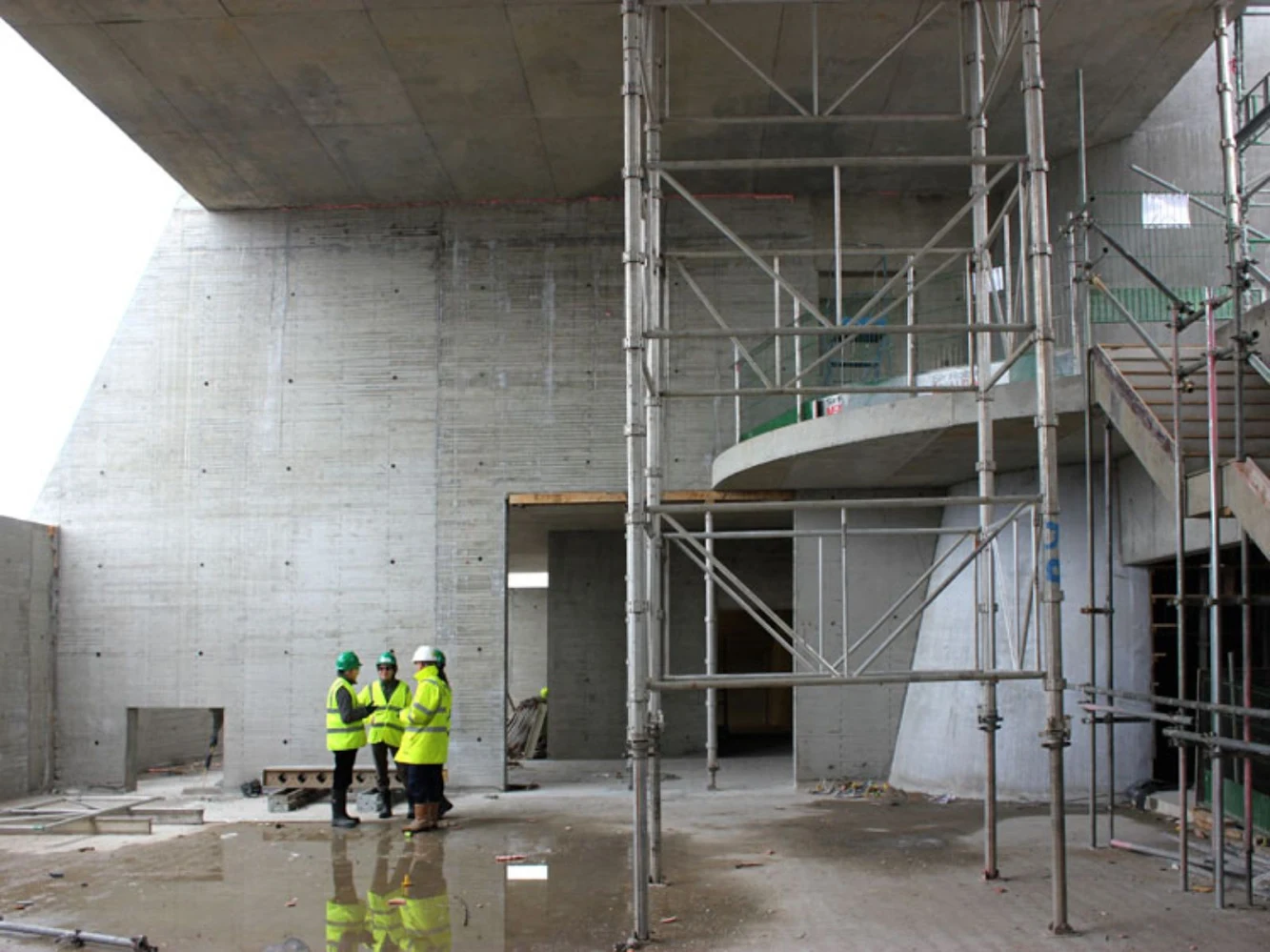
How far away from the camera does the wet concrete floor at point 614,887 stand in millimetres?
7551

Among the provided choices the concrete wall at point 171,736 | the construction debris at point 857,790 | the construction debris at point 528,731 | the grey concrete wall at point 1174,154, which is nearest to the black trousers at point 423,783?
the construction debris at point 857,790

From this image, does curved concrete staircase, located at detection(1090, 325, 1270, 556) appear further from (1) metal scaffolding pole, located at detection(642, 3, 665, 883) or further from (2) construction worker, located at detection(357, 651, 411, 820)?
(2) construction worker, located at detection(357, 651, 411, 820)

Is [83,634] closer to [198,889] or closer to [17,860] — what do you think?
[17,860]

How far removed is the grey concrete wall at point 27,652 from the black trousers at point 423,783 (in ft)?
20.1

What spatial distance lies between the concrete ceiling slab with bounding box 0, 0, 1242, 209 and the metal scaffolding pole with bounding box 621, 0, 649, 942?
424 centimetres

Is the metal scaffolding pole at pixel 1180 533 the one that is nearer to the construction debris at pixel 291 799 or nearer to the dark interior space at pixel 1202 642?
the dark interior space at pixel 1202 642

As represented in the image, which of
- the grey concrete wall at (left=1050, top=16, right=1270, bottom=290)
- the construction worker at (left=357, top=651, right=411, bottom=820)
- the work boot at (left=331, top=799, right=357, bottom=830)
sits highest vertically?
the grey concrete wall at (left=1050, top=16, right=1270, bottom=290)

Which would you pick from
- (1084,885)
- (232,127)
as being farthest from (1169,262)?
(232,127)

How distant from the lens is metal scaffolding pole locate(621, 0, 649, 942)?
7367mm

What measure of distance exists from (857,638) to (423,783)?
5.81m

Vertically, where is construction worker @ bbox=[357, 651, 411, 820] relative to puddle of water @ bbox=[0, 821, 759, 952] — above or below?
above

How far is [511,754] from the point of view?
1983 centimetres

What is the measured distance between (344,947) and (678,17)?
8.71 metres

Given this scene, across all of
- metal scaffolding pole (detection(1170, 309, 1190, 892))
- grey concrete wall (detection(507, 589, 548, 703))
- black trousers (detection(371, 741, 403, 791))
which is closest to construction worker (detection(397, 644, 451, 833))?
black trousers (detection(371, 741, 403, 791))
